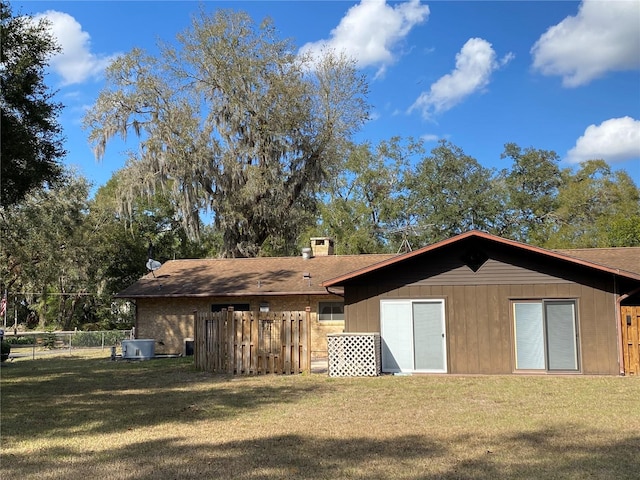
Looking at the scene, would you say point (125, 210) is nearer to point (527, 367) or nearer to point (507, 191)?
point (527, 367)

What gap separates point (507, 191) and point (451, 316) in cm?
2703

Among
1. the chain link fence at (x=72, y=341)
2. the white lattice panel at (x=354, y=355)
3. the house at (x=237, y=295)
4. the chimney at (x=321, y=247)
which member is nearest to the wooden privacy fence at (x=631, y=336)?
the white lattice panel at (x=354, y=355)

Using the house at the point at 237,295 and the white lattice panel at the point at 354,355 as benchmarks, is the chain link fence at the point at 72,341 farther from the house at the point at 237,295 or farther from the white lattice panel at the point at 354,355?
the white lattice panel at the point at 354,355

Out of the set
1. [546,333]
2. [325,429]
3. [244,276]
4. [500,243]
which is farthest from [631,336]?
[244,276]

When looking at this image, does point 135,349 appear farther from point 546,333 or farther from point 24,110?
point 546,333

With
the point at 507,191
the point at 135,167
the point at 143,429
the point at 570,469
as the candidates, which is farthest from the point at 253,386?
the point at 507,191

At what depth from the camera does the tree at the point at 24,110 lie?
39.1 ft

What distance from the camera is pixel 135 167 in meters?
25.5

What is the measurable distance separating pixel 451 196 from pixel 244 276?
21093mm

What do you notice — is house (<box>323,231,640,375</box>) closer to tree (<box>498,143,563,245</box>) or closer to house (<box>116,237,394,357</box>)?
house (<box>116,237,394,357</box>)

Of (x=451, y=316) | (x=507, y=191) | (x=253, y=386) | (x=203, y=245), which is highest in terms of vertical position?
(x=507, y=191)

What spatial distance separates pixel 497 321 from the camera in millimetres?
13688

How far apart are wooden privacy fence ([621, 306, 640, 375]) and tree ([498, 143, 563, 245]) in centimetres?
2475

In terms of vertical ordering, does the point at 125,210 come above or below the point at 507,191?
below
